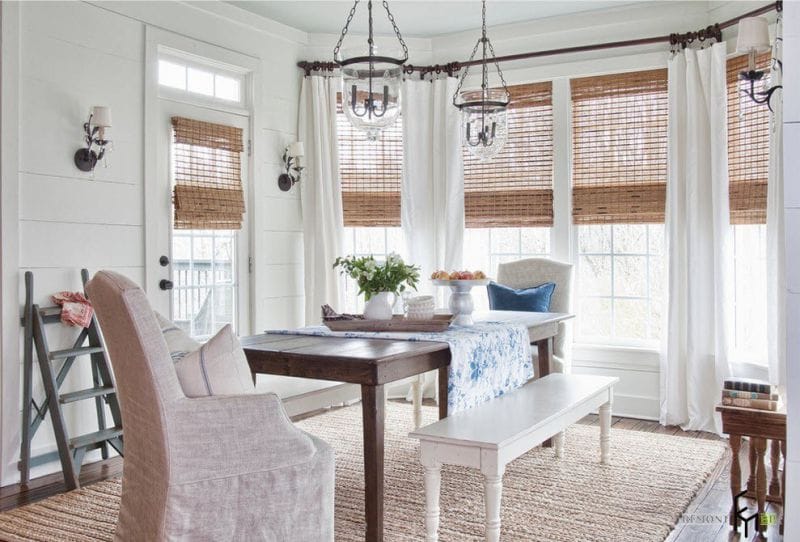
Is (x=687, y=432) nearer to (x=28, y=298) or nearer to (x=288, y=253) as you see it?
(x=288, y=253)

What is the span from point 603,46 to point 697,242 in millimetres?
1500

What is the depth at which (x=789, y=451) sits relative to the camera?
6.59 feet

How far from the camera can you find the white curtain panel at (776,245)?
4.03 metres

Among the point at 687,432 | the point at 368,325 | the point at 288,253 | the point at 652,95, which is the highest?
the point at 652,95

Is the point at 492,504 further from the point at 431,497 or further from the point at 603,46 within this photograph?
the point at 603,46

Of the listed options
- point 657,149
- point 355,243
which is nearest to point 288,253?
point 355,243

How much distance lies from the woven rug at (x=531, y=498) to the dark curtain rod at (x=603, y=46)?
255 centimetres

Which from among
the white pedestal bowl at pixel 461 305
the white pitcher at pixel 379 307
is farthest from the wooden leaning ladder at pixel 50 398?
the white pedestal bowl at pixel 461 305

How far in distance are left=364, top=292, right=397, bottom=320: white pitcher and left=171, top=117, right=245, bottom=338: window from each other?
1627 mm

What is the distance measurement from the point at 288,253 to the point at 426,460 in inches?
118

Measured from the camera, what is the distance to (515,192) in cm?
545

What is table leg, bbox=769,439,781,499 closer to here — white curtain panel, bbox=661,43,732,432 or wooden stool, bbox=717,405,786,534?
wooden stool, bbox=717,405,786,534

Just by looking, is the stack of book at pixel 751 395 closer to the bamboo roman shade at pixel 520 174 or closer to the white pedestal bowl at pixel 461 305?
the white pedestal bowl at pixel 461 305

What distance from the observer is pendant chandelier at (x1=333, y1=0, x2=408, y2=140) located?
117 inches
